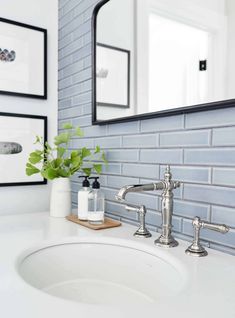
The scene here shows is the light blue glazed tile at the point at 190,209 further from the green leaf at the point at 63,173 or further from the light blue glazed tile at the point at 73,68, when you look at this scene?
the light blue glazed tile at the point at 73,68

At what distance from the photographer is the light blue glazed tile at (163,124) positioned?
95 centimetres

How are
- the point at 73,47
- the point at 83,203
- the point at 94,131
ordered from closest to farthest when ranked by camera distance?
1. the point at 83,203
2. the point at 94,131
3. the point at 73,47

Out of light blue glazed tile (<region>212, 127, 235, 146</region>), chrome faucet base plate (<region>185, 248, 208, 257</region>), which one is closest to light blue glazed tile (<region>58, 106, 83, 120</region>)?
light blue glazed tile (<region>212, 127, 235, 146</region>)

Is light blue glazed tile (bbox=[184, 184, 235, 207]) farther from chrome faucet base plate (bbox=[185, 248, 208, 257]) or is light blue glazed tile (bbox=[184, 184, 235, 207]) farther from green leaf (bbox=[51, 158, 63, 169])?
green leaf (bbox=[51, 158, 63, 169])

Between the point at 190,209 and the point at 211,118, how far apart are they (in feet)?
0.92

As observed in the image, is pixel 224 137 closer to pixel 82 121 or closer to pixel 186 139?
pixel 186 139

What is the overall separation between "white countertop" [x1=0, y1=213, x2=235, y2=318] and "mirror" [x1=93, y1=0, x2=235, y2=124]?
409 mm

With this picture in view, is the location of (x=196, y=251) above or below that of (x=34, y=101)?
below

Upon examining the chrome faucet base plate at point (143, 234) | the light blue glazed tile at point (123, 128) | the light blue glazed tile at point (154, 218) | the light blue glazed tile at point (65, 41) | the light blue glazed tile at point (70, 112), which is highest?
the light blue glazed tile at point (65, 41)

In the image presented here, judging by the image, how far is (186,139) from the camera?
0.93 m

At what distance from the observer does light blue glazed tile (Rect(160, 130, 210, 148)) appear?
88 cm

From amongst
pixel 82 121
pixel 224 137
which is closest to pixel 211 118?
pixel 224 137

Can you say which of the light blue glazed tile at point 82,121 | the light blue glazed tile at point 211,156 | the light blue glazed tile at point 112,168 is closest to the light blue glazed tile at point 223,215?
the light blue glazed tile at point 211,156

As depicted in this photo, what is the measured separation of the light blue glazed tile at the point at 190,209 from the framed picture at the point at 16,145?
2.61 feet
